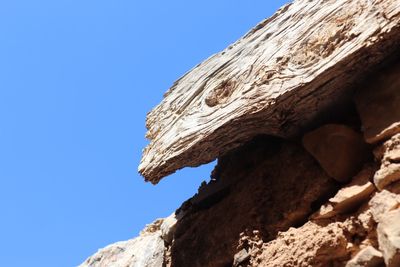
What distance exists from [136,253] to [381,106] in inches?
133

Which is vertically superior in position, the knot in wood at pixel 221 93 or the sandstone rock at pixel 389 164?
the knot in wood at pixel 221 93

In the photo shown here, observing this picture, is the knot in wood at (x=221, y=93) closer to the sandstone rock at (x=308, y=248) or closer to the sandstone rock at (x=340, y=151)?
the sandstone rock at (x=340, y=151)

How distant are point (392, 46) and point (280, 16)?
1161mm

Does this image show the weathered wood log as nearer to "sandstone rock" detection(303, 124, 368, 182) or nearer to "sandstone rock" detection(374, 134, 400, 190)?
"sandstone rock" detection(303, 124, 368, 182)

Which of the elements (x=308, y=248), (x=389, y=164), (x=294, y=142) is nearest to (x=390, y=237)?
(x=389, y=164)

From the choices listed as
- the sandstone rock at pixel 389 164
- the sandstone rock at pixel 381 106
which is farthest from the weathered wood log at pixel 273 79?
the sandstone rock at pixel 389 164

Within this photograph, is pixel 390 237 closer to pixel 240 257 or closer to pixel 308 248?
pixel 308 248

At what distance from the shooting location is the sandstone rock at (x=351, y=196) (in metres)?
3.30

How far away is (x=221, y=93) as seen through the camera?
4.17 m

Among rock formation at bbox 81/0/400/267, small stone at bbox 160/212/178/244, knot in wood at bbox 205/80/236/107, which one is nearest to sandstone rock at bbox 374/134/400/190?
rock formation at bbox 81/0/400/267

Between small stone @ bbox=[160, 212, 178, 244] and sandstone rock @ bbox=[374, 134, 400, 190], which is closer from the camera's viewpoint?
sandstone rock @ bbox=[374, 134, 400, 190]

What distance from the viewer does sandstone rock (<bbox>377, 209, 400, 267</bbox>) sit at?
9.01 ft

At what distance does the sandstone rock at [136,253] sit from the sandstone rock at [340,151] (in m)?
1.97

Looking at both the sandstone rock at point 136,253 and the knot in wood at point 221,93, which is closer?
the knot in wood at point 221,93
